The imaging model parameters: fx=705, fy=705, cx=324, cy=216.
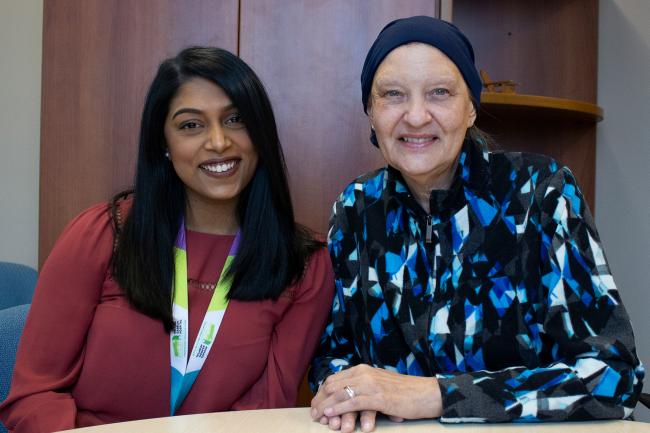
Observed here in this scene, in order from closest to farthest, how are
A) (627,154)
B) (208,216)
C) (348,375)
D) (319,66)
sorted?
1. (348,375)
2. (208,216)
3. (319,66)
4. (627,154)

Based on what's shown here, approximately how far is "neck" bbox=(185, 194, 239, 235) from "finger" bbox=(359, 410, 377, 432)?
80cm

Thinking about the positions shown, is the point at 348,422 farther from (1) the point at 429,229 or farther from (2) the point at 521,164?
(2) the point at 521,164

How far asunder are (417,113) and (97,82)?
1.44m

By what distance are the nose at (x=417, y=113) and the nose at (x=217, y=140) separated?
490mm

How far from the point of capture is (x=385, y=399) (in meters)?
1.34

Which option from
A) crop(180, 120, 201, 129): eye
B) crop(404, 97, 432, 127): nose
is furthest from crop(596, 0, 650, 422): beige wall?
crop(180, 120, 201, 129): eye

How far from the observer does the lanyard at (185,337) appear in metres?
1.75

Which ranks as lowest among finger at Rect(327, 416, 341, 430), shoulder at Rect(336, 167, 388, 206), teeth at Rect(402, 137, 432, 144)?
finger at Rect(327, 416, 341, 430)

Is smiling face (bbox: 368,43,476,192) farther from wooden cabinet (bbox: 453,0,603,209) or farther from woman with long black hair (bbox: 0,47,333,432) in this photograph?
wooden cabinet (bbox: 453,0,603,209)

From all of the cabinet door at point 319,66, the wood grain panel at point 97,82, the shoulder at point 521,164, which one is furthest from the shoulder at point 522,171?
the wood grain panel at point 97,82

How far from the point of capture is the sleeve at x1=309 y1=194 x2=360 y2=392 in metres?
1.79

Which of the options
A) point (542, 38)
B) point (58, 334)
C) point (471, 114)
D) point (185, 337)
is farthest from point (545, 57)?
point (58, 334)

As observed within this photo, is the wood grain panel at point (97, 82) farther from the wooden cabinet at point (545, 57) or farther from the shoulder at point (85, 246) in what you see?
the wooden cabinet at point (545, 57)

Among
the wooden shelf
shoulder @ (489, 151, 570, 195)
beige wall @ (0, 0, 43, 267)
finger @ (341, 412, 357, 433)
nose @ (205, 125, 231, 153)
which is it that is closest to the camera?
finger @ (341, 412, 357, 433)
